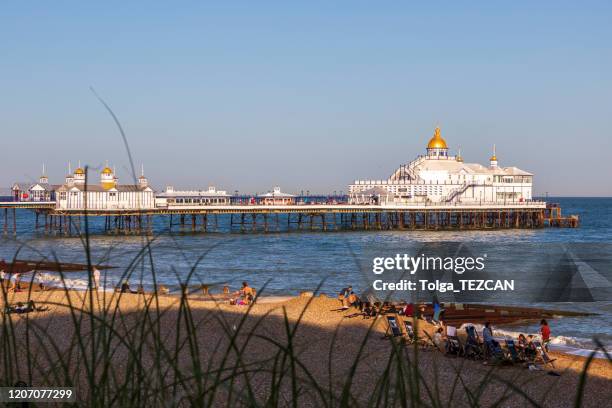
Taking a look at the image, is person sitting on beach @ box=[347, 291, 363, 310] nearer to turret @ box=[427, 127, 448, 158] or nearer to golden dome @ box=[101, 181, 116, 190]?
golden dome @ box=[101, 181, 116, 190]

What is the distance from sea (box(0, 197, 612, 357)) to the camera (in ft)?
65.7

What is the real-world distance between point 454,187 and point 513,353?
59132mm

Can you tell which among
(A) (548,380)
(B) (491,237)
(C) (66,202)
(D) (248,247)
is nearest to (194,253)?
(D) (248,247)

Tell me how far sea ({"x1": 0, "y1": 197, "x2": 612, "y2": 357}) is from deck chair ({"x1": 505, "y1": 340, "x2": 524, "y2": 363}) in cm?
237

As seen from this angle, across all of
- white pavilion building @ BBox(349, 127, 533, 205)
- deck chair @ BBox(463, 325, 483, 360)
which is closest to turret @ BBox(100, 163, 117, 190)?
white pavilion building @ BBox(349, 127, 533, 205)

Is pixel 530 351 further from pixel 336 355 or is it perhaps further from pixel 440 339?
pixel 336 355

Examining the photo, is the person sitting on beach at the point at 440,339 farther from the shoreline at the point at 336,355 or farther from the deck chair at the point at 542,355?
the deck chair at the point at 542,355

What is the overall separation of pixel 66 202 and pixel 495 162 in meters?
40.4

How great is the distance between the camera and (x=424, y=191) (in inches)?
2840

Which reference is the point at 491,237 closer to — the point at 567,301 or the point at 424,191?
the point at 424,191

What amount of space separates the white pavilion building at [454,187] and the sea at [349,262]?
165 inches

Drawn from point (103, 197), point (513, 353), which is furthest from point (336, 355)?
point (103, 197)

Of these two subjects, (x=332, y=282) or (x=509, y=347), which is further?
(x=332, y=282)

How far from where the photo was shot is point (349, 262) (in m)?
41.9
